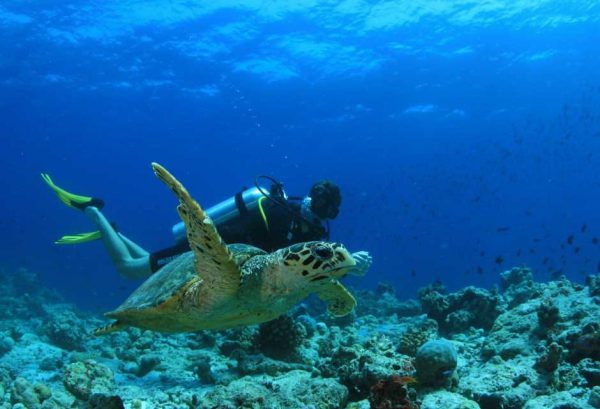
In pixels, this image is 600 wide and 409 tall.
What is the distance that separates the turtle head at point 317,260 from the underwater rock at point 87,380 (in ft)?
9.37

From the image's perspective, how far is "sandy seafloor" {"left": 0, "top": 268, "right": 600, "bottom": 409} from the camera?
142 inches

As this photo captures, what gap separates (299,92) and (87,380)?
31.6 meters

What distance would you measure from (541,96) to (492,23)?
13.6m

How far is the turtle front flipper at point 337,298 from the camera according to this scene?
15.9ft

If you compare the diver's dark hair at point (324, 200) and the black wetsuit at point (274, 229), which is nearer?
the black wetsuit at point (274, 229)

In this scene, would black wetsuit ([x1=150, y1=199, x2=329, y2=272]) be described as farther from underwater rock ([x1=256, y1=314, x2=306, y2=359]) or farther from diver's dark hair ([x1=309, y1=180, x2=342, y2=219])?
underwater rock ([x1=256, y1=314, x2=306, y2=359])

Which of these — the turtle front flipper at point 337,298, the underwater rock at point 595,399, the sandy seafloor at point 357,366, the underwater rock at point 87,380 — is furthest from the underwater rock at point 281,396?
the underwater rock at point 87,380

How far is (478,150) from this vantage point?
5178 centimetres

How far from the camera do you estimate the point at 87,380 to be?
16.7ft

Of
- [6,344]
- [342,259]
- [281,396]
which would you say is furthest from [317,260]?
[6,344]

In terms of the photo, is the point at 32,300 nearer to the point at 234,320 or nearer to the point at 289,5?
the point at 234,320

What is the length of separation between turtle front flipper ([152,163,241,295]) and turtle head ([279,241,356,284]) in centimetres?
46

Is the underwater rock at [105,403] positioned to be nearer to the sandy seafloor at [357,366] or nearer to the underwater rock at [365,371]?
the sandy seafloor at [357,366]

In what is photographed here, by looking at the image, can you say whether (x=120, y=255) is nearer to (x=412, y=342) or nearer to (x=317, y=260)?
(x=412, y=342)
